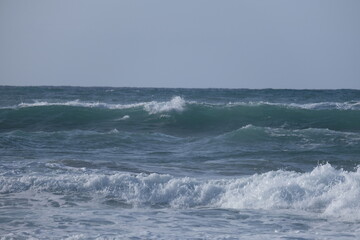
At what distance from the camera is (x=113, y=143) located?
14.1 metres

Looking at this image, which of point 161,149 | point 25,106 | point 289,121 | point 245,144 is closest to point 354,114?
point 289,121

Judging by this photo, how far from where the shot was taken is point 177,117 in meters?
20.4

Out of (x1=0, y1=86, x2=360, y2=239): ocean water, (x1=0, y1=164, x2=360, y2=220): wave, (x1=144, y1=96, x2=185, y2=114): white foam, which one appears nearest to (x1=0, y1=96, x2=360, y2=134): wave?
(x1=144, y1=96, x2=185, y2=114): white foam

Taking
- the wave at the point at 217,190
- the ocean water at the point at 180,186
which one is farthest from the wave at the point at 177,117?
the wave at the point at 217,190

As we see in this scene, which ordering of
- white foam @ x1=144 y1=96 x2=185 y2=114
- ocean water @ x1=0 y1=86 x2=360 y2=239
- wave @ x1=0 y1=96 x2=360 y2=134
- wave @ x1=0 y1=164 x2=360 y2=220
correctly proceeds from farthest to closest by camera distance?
1. white foam @ x1=144 y1=96 x2=185 y2=114
2. wave @ x1=0 y1=96 x2=360 y2=134
3. wave @ x1=0 y1=164 x2=360 y2=220
4. ocean water @ x1=0 y1=86 x2=360 y2=239

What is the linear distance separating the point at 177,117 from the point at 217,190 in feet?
39.7

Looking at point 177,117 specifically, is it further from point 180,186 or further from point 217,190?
point 217,190

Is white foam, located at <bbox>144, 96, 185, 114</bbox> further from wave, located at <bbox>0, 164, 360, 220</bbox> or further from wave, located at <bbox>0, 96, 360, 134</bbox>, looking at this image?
wave, located at <bbox>0, 164, 360, 220</bbox>

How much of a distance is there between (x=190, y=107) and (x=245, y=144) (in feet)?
26.3

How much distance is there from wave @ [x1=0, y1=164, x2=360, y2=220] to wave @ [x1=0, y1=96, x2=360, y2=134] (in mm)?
9297

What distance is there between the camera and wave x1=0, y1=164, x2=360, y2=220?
7.77 meters

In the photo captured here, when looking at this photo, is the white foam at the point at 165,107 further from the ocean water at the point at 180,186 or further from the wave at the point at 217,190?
the wave at the point at 217,190

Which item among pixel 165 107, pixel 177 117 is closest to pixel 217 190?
pixel 177 117

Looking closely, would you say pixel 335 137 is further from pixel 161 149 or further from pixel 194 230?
pixel 194 230
